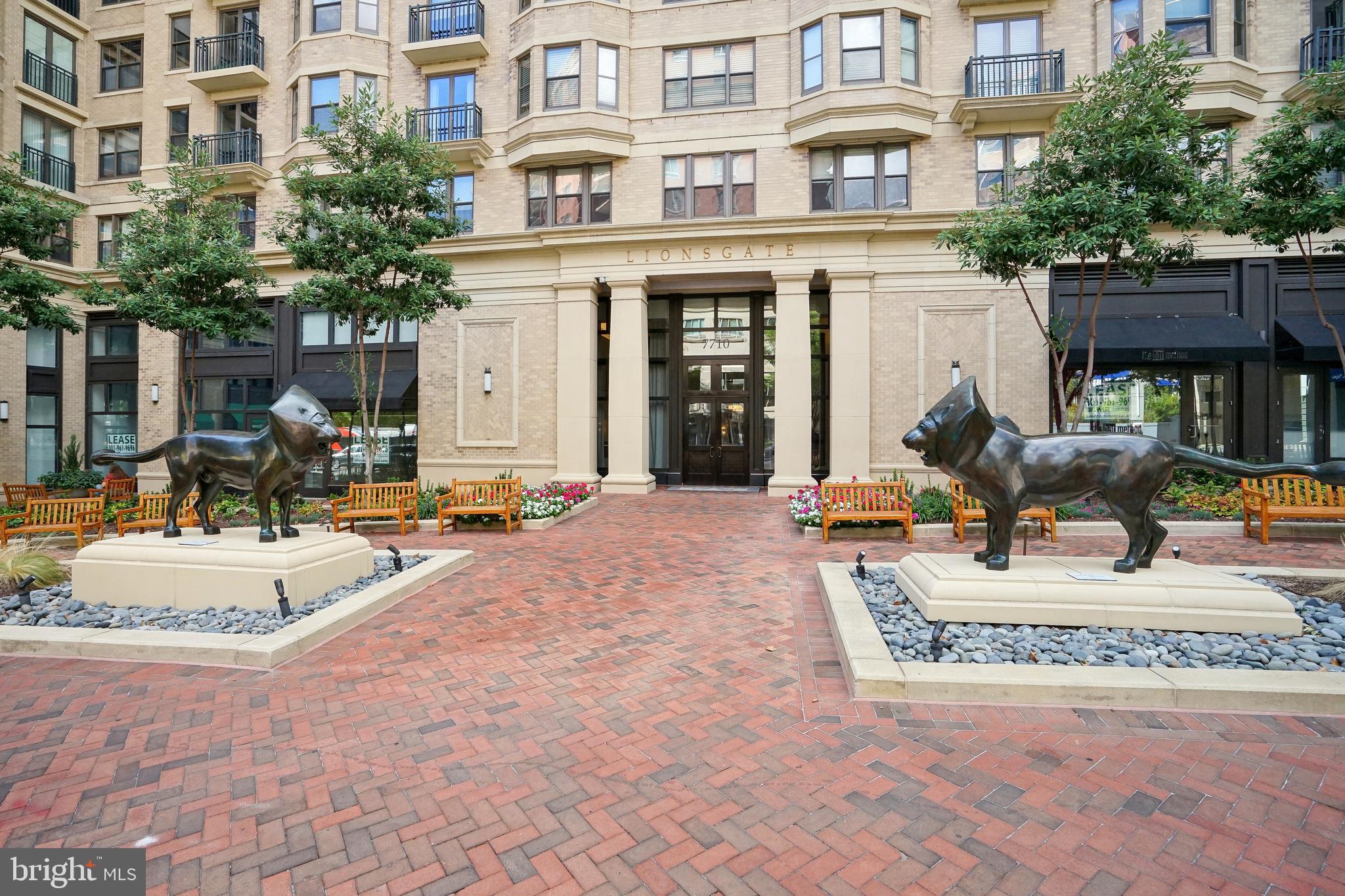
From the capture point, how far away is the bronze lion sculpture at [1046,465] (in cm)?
529

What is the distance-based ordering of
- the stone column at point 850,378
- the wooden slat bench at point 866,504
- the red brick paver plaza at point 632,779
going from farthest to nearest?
the stone column at point 850,378 → the wooden slat bench at point 866,504 → the red brick paver plaza at point 632,779

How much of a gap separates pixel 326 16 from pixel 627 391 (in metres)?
14.7

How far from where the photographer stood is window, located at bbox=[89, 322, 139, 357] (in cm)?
2031

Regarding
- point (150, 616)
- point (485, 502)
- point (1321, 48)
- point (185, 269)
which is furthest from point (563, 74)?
point (1321, 48)

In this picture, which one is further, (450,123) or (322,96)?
(322,96)

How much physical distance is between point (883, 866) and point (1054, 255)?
11.4 m

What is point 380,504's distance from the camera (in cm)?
1166

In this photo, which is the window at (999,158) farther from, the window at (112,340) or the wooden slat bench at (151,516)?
the window at (112,340)

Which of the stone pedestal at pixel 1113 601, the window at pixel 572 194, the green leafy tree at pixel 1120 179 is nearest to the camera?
the stone pedestal at pixel 1113 601

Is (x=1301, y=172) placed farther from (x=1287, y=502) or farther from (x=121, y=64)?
(x=121, y=64)

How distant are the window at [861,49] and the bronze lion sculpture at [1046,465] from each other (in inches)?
536

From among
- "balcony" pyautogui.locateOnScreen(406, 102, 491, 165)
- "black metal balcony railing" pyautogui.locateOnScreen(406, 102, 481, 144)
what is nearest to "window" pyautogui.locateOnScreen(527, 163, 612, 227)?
"balcony" pyautogui.locateOnScreen(406, 102, 491, 165)

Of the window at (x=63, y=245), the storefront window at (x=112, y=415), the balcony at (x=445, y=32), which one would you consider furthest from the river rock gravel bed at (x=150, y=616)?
the window at (x=63, y=245)

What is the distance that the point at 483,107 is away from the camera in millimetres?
17562
